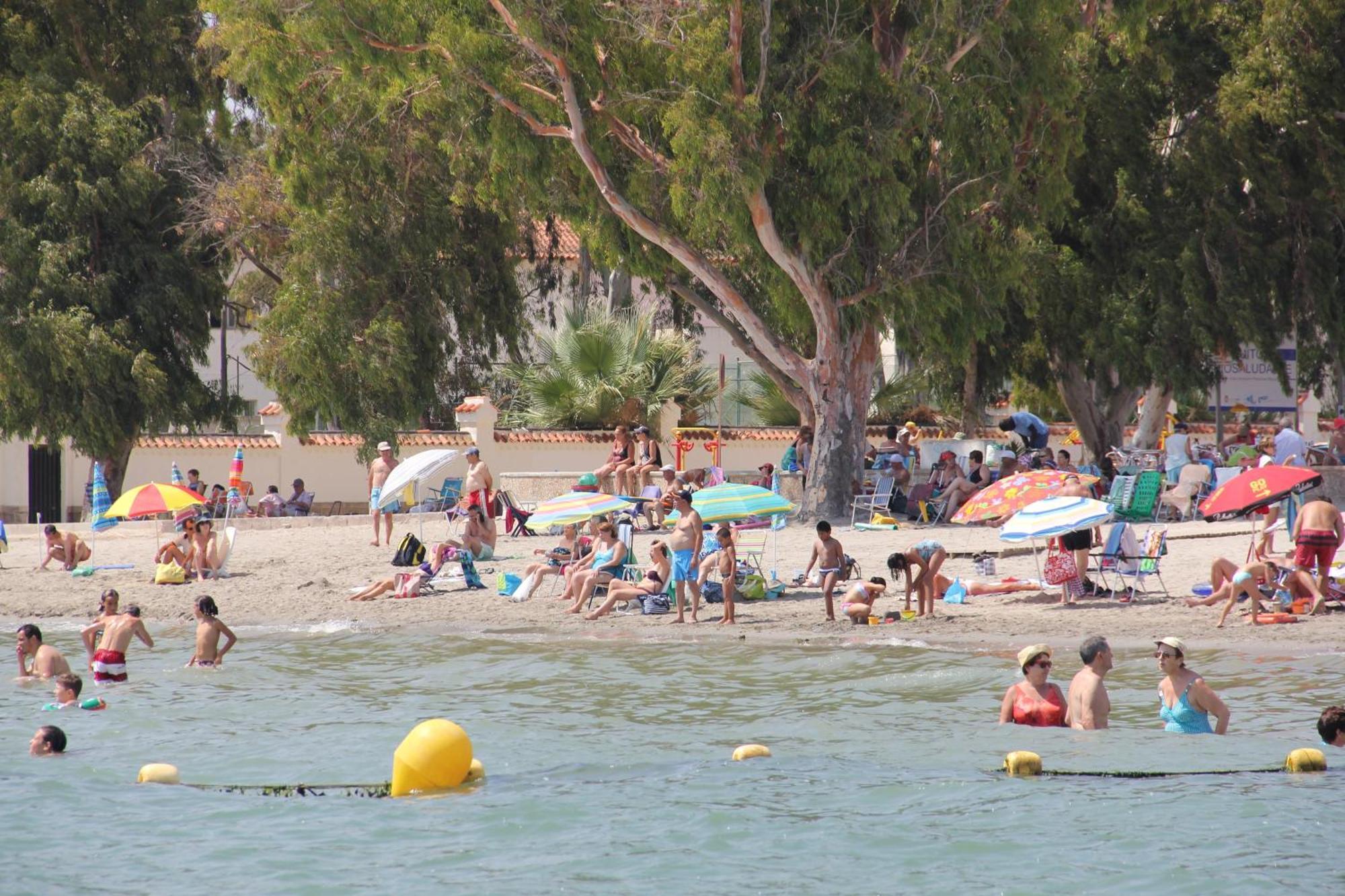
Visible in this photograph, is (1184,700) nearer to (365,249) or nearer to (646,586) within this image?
(646,586)

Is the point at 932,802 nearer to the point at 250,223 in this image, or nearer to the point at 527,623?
the point at 527,623

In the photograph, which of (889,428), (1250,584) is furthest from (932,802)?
(889,428)

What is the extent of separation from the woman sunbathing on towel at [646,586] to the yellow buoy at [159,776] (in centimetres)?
685

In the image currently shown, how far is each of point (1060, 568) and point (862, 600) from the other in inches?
85.6

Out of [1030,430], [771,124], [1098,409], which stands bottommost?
[1030,430]

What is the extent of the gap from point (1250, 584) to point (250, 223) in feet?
65.7

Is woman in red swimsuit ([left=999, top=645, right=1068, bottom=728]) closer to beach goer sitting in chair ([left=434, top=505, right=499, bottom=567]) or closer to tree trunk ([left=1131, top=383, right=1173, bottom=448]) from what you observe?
beach goer sitting in chair ([left=434, top=505, right=499, bottom=567])

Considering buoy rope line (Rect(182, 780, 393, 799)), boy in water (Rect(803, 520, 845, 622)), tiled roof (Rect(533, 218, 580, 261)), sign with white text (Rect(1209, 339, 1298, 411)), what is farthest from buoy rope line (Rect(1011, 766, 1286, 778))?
tiled roof (Rect(533, 218, 580, 261))

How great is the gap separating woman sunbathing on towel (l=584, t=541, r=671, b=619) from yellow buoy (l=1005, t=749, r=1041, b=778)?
7.36 metres

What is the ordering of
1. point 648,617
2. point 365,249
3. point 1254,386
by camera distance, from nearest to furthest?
point 648,617 → point 365,249 → point 1254,386

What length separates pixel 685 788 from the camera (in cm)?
1163

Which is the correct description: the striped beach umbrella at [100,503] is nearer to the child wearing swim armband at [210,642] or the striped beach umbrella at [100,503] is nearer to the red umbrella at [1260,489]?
the child wearing swim armband at [210,642]

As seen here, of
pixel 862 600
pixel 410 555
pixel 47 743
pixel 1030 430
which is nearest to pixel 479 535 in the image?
pixel 410 555

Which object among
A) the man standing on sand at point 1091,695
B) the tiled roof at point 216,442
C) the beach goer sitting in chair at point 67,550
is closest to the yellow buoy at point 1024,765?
the man standing on sand at point 1091,695
